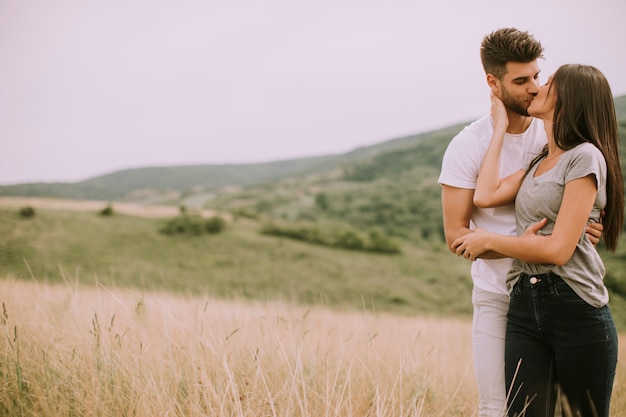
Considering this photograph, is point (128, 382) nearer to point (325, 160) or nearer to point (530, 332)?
point (530, 332)

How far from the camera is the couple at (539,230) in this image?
1.93 meters

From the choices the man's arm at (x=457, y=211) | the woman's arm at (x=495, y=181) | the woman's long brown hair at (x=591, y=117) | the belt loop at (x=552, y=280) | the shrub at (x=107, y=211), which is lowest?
the shrub at (x=107, y=211)

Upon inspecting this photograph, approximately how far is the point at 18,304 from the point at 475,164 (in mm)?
3740

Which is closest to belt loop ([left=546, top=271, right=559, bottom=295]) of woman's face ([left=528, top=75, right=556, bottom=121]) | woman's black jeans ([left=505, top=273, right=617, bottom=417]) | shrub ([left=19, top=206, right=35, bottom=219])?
woman's black jeans ([left=505, top=273, right=617, bottom=417])

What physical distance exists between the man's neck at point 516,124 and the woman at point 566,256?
0.96 feet

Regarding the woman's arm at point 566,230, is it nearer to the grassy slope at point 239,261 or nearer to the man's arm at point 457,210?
the man's arm at point 457,210

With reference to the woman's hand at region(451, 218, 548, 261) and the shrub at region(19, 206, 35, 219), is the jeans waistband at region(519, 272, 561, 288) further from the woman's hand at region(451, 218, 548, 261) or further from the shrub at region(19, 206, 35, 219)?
the shrub at region(19, 206, 35, 219)

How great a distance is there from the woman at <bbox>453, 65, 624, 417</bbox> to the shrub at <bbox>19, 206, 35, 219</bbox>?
135 ft

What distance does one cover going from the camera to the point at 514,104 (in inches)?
98.0

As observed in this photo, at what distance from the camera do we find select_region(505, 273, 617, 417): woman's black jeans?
191 centimetres

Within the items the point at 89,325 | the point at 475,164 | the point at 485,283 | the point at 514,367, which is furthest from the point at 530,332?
the point at 89,325

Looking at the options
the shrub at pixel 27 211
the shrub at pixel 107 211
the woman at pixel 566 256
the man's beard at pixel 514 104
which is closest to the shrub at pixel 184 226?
the shrub at pixel 107 211

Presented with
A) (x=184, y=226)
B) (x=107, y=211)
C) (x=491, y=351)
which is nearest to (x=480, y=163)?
(x=491, y=351)

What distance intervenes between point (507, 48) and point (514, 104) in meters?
0.31
